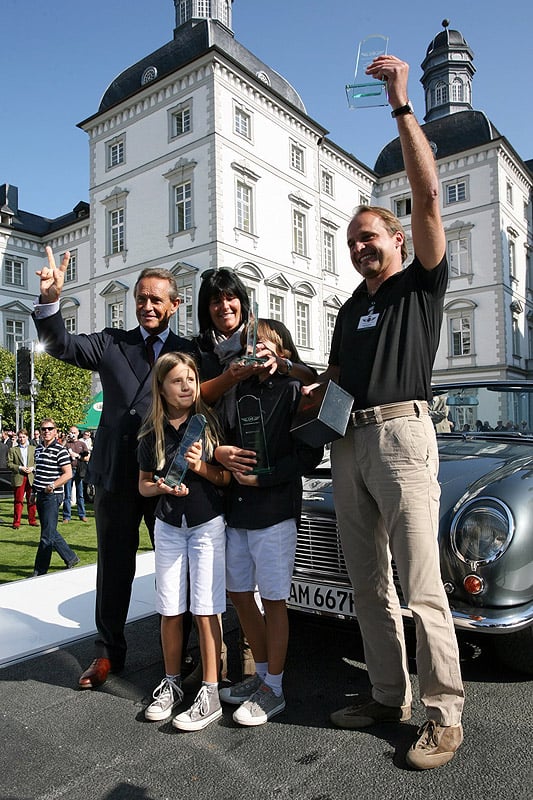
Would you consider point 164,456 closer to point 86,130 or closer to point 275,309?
point 275,309

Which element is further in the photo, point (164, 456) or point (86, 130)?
point (86, 130)

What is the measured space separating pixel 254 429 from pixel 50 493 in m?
4.91

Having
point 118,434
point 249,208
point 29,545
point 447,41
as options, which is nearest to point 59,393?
point 249,208

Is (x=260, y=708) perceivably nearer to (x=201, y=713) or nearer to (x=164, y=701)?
(x=201, y=713)

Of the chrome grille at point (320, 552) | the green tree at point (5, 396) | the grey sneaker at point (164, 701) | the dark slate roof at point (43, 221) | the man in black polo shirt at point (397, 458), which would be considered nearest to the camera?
the man in black polo shirt at point (397, 458)

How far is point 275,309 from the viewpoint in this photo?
2764cm

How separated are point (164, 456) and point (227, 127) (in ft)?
81.6

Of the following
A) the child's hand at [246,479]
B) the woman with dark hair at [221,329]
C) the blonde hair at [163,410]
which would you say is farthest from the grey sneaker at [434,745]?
the woman with dark hair at [221,329]

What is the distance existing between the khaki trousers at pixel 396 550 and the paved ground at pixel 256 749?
238 millimetres

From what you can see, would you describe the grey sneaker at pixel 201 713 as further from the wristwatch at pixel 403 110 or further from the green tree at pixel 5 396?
the green tree at pixel 5 396

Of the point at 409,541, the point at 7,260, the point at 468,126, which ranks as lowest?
the point at 409,541

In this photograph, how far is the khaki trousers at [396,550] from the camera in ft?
7.82

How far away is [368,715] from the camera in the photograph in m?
2.63

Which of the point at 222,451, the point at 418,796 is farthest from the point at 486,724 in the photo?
the point at 222,451
